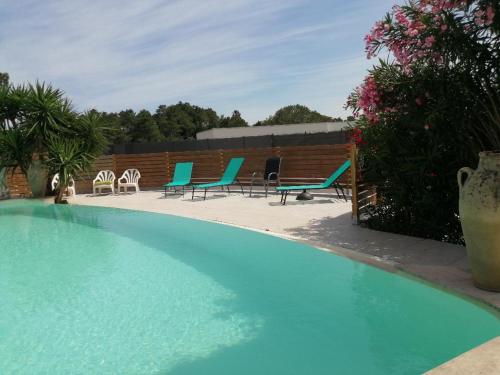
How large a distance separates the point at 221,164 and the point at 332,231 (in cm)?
797

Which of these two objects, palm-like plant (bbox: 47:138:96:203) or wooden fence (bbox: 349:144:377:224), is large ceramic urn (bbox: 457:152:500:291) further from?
palm-like plant (bbox: 47:138:96:203)

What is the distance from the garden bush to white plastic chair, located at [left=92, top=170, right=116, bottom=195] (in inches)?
386

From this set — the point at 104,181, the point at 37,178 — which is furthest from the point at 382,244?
the point at 104,181

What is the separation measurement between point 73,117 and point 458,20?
35.3ft

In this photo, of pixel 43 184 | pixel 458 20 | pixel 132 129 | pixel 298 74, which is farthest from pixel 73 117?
pixel 132 129

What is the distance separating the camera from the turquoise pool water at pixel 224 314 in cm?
301

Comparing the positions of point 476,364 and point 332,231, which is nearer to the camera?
point 476,364

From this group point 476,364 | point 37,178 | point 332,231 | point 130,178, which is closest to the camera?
point 476,364

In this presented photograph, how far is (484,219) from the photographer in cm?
345

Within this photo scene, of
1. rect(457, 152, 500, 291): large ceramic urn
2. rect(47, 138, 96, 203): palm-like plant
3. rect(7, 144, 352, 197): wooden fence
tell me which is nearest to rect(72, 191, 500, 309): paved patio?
Answer: rect(457, 152, 500, 291): large ceramic urn

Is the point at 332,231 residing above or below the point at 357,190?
below

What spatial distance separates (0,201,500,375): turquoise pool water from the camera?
118 inches

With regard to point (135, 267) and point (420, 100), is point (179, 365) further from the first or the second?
point (420, 100)

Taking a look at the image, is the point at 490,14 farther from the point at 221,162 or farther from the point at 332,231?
the point at 221,162
